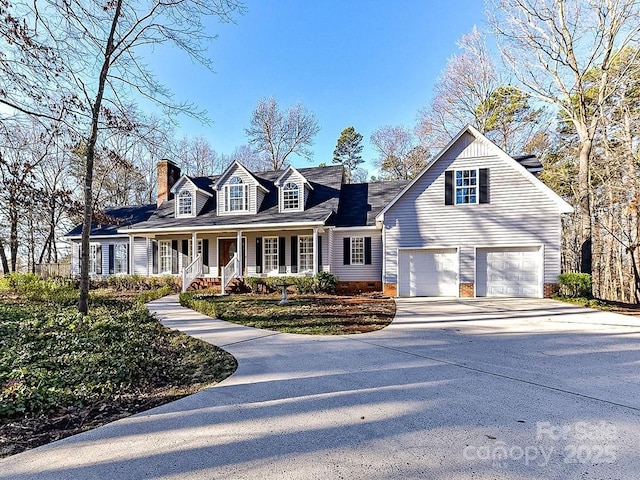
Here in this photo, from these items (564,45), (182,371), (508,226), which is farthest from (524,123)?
(182,371)

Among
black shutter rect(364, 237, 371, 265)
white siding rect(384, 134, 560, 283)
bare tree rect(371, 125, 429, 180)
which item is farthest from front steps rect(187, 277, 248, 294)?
bare tree rect(371, 125, 429, 180)

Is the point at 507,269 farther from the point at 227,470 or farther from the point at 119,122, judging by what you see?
the point at 119,122

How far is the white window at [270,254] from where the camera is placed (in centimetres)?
1650

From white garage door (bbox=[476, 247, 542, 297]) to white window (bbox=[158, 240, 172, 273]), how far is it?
15835mm

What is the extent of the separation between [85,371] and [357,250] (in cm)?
1288

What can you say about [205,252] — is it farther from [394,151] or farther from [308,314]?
[394,151]

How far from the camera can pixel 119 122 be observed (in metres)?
8.30

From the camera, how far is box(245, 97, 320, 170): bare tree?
99.5 ft

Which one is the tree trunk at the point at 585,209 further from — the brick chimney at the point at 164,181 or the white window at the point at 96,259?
the white window at the point at 96,259

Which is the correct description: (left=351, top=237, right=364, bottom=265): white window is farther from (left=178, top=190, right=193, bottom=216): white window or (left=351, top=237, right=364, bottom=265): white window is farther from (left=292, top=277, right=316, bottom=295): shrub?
(left=178, top=190, right=193, bottom=216): white window

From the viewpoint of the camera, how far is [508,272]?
12680 millimetres

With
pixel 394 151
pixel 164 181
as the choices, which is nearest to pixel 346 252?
pixel 164 181

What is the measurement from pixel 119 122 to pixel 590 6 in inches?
704

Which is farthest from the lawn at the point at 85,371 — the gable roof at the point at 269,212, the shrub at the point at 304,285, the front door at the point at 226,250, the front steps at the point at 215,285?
the front door at the point at 226,250
